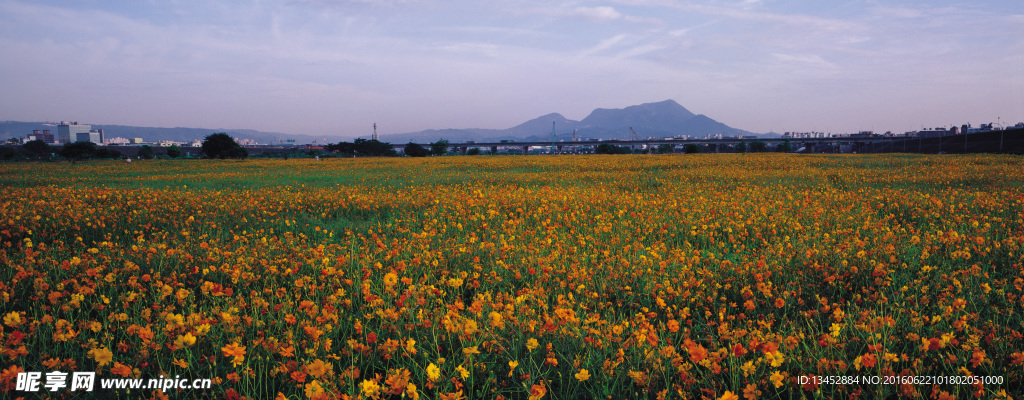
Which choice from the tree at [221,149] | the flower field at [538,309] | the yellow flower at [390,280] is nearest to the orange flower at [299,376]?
the flower field at [538,309]

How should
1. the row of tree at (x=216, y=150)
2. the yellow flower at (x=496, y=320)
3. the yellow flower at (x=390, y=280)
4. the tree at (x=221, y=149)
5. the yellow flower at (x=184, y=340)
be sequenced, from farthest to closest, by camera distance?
the tree at (x=221, y=149) < the row of tree at (x=216, y=150) < the yellow flower at (x=390, y=280) < the yellow flower at (x=496, y=320) < the yellow flower at (x=184, y=340)

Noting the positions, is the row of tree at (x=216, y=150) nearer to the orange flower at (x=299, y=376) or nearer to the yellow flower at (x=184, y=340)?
the yellow flower at (x=184, y=340)

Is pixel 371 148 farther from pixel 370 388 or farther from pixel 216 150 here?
pixel 370 388

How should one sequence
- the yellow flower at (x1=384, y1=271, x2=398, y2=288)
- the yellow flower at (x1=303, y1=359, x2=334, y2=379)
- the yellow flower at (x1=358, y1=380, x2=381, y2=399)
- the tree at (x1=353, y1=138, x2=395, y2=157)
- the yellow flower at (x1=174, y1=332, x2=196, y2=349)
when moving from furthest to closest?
the tree at (x1=353, y1=138, x2=395, y2=157) < the yellow flower at (x1=384, y1=271, x2=398, y2=288) < the yellow flower at (x1=174, y1=332, x2=196, y2=349) < the yellow flower at (x1=303, y1=359, x2=334, y2=379) < the yellow flower at (x1=358, y1=380, x2=381, y2=399)

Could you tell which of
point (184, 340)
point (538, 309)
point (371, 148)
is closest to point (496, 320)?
point (538, 309)

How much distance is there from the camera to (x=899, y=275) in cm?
342

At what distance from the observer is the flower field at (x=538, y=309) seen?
1.98 meters

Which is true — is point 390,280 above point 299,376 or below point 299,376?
above

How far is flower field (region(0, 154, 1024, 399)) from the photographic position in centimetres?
198

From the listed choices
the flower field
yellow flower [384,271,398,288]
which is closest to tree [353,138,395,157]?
the flower field

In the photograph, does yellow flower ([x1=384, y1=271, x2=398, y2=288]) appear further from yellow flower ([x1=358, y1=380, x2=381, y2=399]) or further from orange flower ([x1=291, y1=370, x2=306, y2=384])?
yellow flower ([x1=358, y1=380, x2=381, y2=399])

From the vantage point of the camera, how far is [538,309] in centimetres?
283

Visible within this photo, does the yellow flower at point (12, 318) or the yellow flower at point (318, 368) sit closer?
the yellow flower at point (318, 368)

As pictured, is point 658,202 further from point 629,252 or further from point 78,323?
point 78,323
